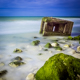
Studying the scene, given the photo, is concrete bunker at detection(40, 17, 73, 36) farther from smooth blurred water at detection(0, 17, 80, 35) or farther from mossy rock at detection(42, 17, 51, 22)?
smooth blurred water at detection(0, 17, 80, 35)

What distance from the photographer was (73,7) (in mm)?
4055

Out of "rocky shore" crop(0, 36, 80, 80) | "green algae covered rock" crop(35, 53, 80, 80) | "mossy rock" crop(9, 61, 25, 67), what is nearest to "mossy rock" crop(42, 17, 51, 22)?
"rocky shore" crop(0, 36, 80, 80)

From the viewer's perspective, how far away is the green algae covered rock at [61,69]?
5.43 feet

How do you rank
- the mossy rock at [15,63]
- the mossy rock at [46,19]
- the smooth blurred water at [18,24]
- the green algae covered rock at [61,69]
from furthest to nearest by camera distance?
the mossy rock at [46,19]
the smooth blurred water at [18,24]
the mossy rock at [15,63]
the green algae covered rock at [61,69]

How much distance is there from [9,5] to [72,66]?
9.70 feet

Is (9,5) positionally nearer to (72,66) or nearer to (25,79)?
(25,79)

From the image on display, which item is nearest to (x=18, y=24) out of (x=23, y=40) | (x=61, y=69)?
(x=23, y=40)

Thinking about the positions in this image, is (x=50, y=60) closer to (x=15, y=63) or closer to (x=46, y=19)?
(x=15, y=63)

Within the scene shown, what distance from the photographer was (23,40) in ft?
12.4

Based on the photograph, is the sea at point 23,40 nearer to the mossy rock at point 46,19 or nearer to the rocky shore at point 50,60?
the rocky shore at point 50,60

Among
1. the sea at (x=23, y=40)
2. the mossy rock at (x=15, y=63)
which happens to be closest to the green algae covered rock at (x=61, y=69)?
the sea at (x=23, y=40)

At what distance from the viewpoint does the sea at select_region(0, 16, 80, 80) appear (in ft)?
8.32

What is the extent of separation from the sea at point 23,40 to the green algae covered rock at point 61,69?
0.67 m

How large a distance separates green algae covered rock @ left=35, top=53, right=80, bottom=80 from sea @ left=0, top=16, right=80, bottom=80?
671 mm
